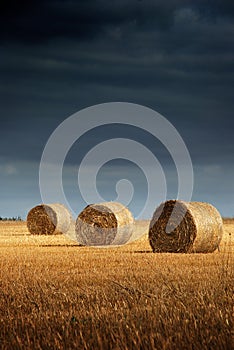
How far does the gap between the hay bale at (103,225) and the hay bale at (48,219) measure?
7.91 m

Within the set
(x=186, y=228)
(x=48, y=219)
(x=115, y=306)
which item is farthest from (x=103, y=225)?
(x=115, y=306)

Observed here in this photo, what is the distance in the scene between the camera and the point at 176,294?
8.48 metres

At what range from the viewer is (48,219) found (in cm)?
3125

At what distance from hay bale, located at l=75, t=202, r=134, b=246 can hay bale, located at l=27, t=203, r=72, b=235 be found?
25.9 feet

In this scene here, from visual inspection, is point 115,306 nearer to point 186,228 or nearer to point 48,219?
Result: point 186,228

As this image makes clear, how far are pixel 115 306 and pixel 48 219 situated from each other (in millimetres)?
23948

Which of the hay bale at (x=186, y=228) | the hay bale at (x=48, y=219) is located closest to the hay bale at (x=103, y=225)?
the hay bale at (x=186, y=228)

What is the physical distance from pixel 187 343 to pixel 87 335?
109 cm

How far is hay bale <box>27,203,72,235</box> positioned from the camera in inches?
1221

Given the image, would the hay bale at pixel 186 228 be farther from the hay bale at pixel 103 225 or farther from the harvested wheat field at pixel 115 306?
the harvested wheat field at pixel 115 306

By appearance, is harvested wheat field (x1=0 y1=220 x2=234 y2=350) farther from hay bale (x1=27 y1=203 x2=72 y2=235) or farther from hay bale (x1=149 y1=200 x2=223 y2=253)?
hay bale (x1=27 y1=203 x2=72 y2=235)

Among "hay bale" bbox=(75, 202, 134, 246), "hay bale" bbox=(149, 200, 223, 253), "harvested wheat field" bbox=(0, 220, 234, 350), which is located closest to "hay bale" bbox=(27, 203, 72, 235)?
"hay bale" bbox=(75, 202, 134, 246)

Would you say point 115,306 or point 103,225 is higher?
point 103,225

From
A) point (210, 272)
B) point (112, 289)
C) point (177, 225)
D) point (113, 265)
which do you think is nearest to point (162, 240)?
point (177, 225)
